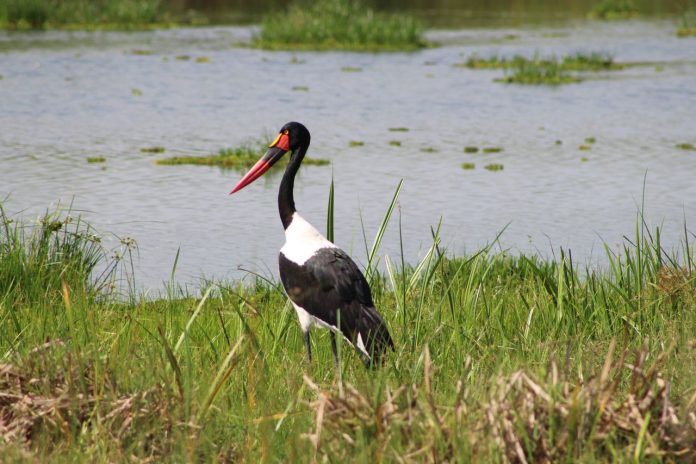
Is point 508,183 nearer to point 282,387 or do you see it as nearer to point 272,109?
point 272,109

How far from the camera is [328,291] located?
5598mm

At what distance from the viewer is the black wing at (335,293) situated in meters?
5.41

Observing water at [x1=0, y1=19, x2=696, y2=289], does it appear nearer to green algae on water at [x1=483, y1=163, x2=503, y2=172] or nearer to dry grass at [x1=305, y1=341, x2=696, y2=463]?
green algae on water at [x1=483, y1=163, x2=503, y2=172]

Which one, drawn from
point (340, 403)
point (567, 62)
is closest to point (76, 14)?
point (567, 62)

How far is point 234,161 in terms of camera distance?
43.2 feet

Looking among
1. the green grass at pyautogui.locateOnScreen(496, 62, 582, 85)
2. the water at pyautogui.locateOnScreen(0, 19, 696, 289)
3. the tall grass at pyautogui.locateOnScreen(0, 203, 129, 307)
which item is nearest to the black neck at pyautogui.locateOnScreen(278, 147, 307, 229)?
the tall grass at pyautogui.locateOnScreen(0, 203, 129, 307)

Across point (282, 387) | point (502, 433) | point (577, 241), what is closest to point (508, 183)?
point (577, 241)

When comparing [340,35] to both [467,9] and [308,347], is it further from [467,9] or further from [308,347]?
[308,347]

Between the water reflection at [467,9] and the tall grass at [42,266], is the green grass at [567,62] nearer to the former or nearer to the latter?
the water reflection at [467,9]

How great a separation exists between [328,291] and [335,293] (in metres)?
0.05

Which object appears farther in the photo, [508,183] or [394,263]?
[508,183]

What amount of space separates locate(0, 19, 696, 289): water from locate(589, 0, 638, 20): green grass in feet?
32.3

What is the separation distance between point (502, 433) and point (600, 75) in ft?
63.3

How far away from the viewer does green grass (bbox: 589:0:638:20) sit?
36375 mm
